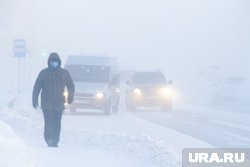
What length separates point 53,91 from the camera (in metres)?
13.6

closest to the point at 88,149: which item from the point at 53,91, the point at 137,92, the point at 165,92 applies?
the point at 53,91

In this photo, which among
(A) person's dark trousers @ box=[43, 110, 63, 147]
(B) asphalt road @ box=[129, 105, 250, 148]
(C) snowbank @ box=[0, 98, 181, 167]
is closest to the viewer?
(C) snowbank @ box=[0, 98, 181, 167]

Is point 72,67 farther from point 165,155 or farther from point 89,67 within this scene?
point 165,155

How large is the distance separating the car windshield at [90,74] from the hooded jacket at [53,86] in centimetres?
1733

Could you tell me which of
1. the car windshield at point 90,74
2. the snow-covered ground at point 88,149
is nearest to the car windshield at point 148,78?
the car windshield at point 90,74

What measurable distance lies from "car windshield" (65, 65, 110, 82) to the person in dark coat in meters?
17.2

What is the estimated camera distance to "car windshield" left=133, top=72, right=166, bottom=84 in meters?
35.6

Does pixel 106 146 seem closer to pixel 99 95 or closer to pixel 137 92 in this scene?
pixel 99 95

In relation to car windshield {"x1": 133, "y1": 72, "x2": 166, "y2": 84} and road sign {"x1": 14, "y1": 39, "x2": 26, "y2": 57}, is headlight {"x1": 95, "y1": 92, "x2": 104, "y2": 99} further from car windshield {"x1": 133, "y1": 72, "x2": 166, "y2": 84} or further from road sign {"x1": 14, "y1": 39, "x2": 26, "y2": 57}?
road sign {"x1": 14, "y1": 39, "x2": 26, "y2": 57}

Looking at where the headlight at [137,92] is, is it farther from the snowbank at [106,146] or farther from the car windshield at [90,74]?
the snowbank at [106,146]

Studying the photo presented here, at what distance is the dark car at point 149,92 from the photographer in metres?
34.2

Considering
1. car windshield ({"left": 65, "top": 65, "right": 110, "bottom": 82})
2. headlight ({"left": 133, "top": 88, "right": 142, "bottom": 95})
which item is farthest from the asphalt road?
headlight ({"left": 133, "top": 88, "right": 142, "bottom": 95})

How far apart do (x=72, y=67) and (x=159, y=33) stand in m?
88.8

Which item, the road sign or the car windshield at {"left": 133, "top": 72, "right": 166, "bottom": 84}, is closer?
the car windshield at {"left": 133, "top": 72, "right": 166, "bottom": 84}
